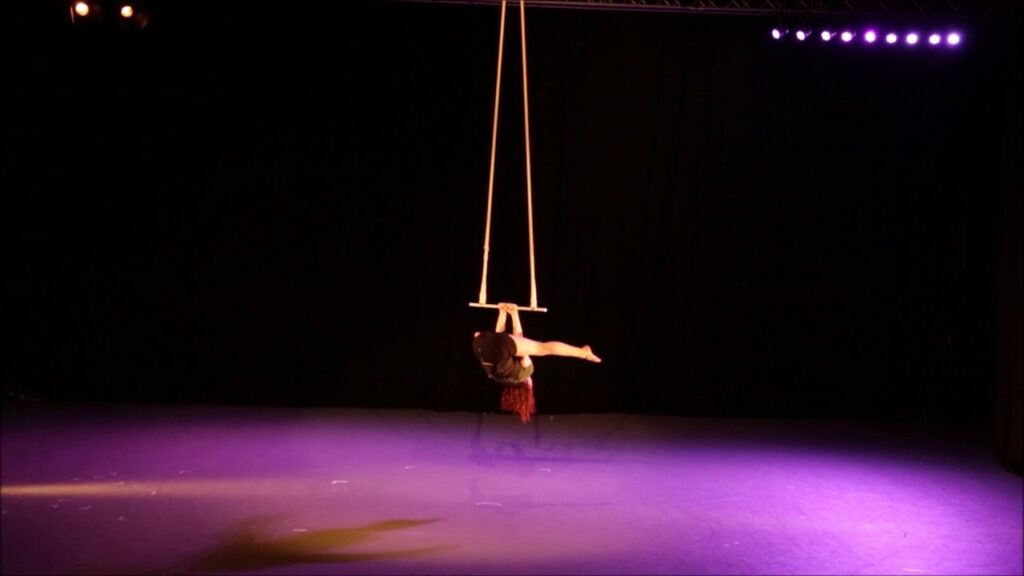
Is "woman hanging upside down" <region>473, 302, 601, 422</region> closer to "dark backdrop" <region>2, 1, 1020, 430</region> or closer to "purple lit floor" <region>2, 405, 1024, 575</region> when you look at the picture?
"purple lit floor" <region>2, 405, 1024, 575</region>

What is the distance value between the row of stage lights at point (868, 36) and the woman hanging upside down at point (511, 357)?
9.61 ft

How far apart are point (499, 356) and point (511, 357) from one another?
0.07m

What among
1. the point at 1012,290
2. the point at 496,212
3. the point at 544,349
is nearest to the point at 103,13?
the point at 496,212

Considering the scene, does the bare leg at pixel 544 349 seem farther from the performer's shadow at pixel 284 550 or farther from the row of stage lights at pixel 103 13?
the row of stage lights at pixel 103 13

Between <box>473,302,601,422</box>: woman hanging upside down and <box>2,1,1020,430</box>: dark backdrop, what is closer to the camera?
<box>473,302,601,422</box>: woman hanging upside down

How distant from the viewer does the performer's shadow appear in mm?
3846

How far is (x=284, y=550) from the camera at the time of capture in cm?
402

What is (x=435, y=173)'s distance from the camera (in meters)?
7.15

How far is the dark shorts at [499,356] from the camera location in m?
5.06

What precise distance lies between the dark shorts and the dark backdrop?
2115 mm

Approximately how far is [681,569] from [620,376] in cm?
345

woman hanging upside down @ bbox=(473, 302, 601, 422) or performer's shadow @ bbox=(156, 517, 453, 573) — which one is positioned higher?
woman hanging upside down @ bbox=(473, 302, 601, 422)

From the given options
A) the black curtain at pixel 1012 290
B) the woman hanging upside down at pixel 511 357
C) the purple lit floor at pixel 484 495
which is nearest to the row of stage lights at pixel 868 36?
the black curtain at pixel 1012 290

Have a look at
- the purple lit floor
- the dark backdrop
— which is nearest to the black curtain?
the purple lit floor
